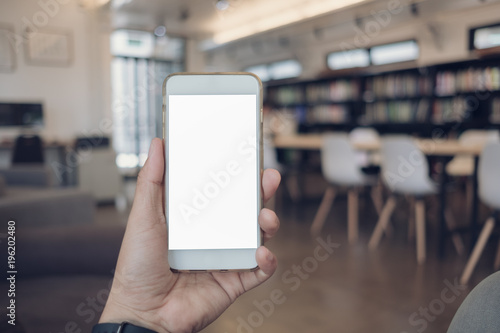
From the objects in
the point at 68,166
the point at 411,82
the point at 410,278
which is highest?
the point at 411,82

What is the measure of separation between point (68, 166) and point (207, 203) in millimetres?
5301

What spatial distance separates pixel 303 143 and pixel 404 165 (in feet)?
5.16

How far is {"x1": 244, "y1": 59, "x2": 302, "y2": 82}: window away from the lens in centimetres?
930

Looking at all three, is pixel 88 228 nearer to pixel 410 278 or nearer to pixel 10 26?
pixel 410 278

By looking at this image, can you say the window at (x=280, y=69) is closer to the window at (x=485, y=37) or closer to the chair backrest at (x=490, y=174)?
the window at (x=485, y=37)

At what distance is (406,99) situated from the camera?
22.1ft

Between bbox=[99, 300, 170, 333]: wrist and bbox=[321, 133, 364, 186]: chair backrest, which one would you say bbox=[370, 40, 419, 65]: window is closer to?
bbox=[321, 133, 364, 186]: chair backrest

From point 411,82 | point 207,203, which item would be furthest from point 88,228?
point 411,82

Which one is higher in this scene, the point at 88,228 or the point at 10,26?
the point at 10,26

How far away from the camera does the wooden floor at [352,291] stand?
2.05 meters

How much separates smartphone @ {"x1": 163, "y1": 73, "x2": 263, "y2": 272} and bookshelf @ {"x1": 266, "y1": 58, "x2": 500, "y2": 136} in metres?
5.78

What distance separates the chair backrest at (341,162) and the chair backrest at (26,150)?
11.6 feet

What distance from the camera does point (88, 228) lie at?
149 cm

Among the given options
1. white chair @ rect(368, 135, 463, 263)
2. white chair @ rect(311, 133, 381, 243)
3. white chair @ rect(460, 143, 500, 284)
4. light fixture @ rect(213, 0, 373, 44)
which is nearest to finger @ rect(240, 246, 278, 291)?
white chair @ rect(460, 143, 500, 284)
